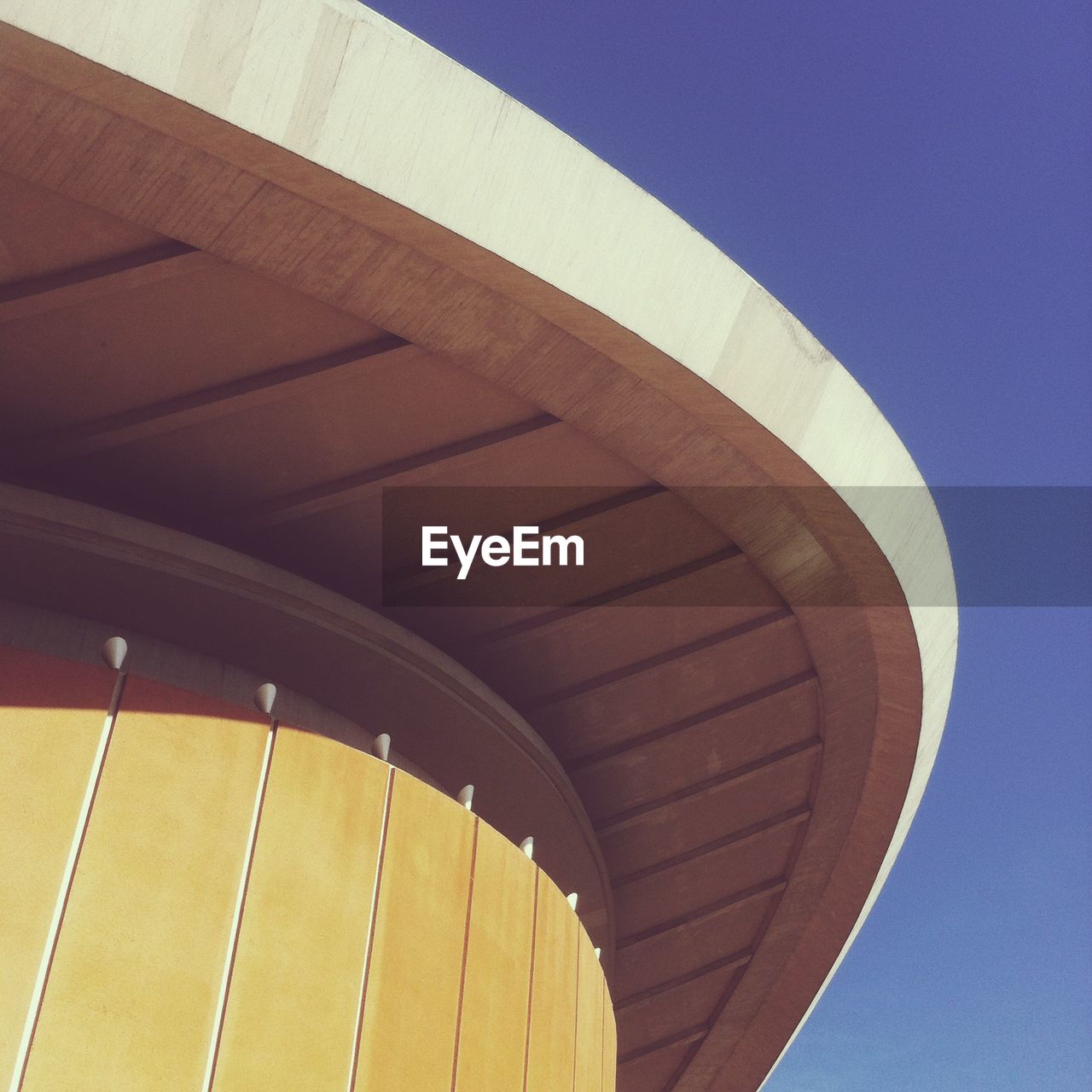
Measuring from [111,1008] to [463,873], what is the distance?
2.15m

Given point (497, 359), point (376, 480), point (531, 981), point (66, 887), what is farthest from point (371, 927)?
point (497, 359)

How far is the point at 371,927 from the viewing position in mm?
6121

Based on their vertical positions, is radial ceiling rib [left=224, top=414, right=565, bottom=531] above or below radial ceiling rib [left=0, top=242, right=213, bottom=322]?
above

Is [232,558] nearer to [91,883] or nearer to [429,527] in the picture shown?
[429,527]

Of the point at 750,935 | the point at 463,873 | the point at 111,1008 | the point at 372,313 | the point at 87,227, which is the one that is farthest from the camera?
the point at 750,935

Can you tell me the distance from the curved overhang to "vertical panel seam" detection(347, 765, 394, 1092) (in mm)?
1807

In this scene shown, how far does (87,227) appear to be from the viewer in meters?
5.48

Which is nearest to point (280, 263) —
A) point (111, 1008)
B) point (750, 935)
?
point (111, 1008)

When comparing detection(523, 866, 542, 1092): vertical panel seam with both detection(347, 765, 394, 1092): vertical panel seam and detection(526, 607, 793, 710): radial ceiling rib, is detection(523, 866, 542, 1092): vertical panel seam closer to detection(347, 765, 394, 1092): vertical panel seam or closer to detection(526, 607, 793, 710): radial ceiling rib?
detection(347, 765, 394, 1092): vertical panel seam

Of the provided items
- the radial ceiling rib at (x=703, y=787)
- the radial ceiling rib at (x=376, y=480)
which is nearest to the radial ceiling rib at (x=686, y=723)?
the radial ceiling rib at (x=703, y=787)

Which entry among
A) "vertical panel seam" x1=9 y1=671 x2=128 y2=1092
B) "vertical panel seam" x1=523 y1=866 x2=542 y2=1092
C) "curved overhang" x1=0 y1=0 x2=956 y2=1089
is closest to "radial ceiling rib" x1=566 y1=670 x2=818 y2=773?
"curved overhang" x1=0 y1=0 x2=956 y2=1089

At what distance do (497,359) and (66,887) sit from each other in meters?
3.22

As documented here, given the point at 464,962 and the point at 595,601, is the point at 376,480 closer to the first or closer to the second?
the point at 595,601

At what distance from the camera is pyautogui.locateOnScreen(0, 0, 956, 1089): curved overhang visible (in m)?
4.95
